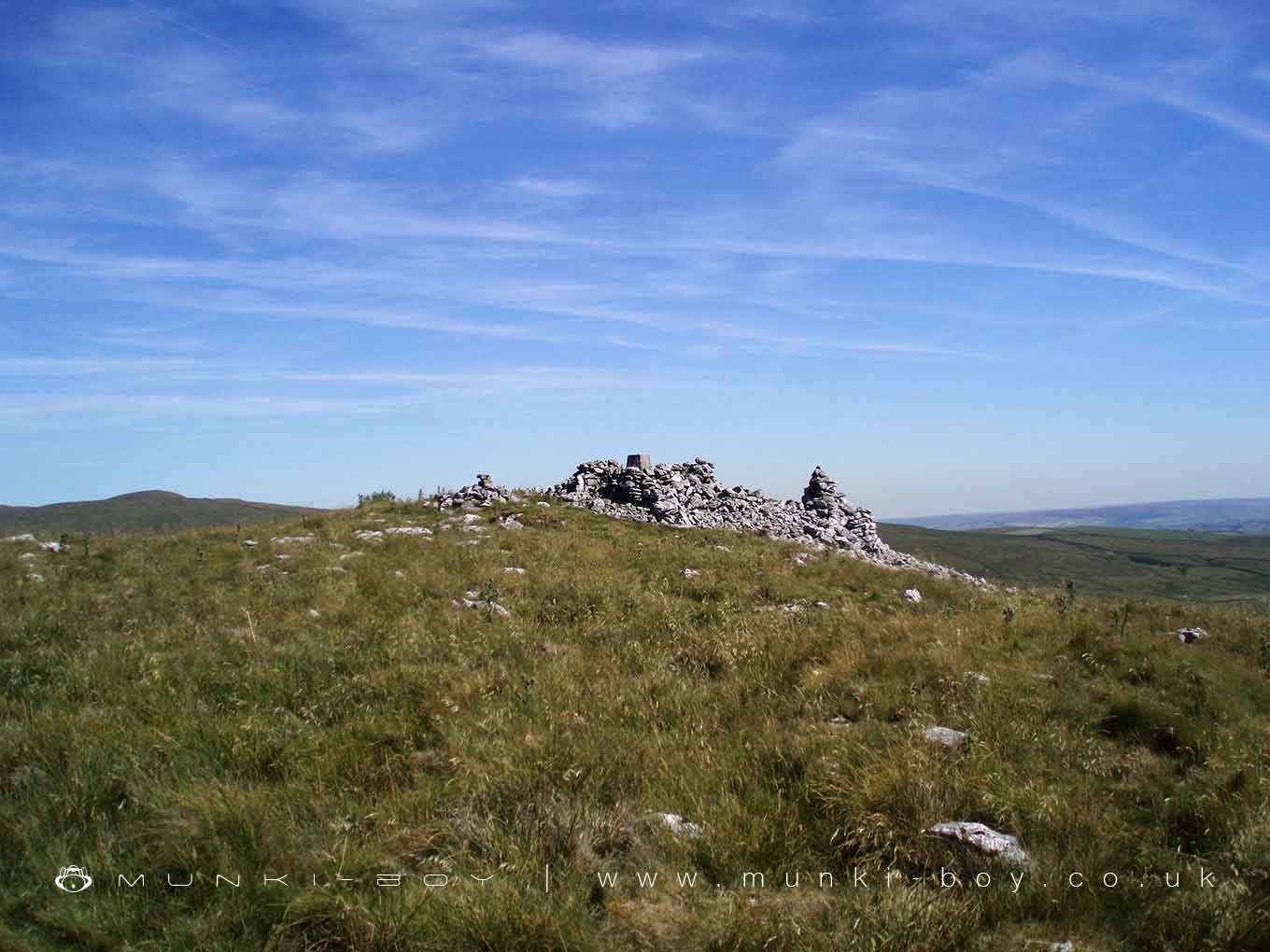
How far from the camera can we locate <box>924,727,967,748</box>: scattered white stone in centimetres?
556

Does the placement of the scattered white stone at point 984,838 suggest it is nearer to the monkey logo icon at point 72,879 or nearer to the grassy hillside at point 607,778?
the grassy hillside at point 607,778

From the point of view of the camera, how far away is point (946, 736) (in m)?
5.77

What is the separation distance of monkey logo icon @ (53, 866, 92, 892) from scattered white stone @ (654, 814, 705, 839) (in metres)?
3.04

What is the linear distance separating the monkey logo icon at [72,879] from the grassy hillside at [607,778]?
0.05 m

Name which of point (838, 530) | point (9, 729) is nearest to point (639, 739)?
point (9, 729)

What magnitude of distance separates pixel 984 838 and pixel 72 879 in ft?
16.1

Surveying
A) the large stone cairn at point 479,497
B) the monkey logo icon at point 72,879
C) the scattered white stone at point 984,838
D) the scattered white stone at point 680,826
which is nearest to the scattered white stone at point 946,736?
the scattered white stone at point 984,838

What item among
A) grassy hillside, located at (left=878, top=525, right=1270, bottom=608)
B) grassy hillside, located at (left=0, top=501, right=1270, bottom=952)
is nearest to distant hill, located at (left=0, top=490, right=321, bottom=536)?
grassy hillside, located at (left=0, top=501, right=1270, bottom=952)

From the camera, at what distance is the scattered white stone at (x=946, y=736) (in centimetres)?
556

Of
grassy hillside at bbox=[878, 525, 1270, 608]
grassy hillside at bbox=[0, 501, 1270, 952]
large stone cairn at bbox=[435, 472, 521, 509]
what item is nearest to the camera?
grassy hillside at bbox=[0, 501, 1270, 952]

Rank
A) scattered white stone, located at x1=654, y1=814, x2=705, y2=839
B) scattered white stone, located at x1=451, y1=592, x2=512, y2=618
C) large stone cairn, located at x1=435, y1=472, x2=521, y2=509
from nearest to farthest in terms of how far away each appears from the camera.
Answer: scattered white stone, located at x1=654, y1=814, x2=705, y2=839 < scattered white stone, located at x1=451, y1=592, x2=512, y2=618 < large stone cairn, located at x1=435, y1=472, x2=521, y2=509

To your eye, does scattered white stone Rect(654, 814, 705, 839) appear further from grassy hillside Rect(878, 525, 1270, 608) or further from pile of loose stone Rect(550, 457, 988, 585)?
grassy hillside Rect(878, 525, 1270, 608)

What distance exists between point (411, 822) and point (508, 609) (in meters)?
5.62

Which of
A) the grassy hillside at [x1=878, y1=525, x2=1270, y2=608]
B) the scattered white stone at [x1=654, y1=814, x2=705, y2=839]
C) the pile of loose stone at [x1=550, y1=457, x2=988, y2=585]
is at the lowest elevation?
the grassy hillside at [x1=878, y1=525, x2=1270, y2=608]
